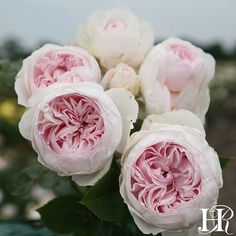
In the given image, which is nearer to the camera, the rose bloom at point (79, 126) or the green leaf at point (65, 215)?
the rose bloom at point (79, 126)

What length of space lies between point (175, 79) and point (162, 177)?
143 millimetres

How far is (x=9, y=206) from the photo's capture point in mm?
2188

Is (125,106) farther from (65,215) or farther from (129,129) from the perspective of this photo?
(65,215)

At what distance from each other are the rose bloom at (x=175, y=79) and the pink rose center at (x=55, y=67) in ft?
0.25

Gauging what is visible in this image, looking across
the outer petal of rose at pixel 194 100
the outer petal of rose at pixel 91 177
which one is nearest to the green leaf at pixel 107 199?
the outer petal of rose at pixel 91 177

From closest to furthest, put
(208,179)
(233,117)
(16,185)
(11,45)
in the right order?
(208,179) → (16,185) → (11,45) → (233,117)

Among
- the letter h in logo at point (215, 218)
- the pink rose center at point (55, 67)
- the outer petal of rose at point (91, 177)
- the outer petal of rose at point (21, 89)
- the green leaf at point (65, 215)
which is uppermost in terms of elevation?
the pink rose center at point (55, 67)

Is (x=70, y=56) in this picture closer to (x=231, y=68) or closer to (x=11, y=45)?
(x=11, y=45)

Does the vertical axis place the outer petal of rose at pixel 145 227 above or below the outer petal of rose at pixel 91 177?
below

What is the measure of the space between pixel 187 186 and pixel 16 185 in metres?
0.33

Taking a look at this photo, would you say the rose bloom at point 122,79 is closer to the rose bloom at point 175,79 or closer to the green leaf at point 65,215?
the rose bloom at point 175,79

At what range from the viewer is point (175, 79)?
29.1 inches

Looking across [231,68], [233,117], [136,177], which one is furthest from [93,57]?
[231,68]

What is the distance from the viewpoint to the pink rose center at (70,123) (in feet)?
2.15
